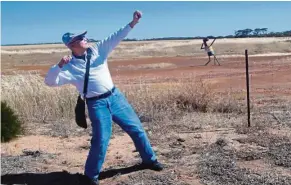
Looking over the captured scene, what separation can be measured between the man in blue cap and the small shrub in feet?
10.8

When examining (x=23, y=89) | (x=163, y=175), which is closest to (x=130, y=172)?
(x=163, y=175)

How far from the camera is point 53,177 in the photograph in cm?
658

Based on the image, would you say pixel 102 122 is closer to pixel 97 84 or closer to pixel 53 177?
pixel 97 84

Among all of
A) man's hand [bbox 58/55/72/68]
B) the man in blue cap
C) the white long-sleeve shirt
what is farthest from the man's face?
man's hand [bbox 58/55/72/68]

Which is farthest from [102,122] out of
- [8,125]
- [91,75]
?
[8,125]

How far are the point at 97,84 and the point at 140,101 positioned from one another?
5.67m

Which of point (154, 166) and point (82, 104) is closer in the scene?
point (82, 104)

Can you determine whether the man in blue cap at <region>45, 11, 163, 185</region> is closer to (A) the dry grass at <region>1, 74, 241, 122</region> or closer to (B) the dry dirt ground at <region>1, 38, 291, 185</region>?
(B) the dry dirt ground at <region>1, 38, 291, 185</region>

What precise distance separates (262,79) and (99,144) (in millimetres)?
16717

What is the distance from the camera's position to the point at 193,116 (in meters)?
10.5

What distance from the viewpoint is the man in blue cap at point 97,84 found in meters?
5.83

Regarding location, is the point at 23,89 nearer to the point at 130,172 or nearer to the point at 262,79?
the point at 130,172

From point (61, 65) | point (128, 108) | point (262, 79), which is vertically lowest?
point (262, 79)

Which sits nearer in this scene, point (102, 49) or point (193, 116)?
point (102, 49)
